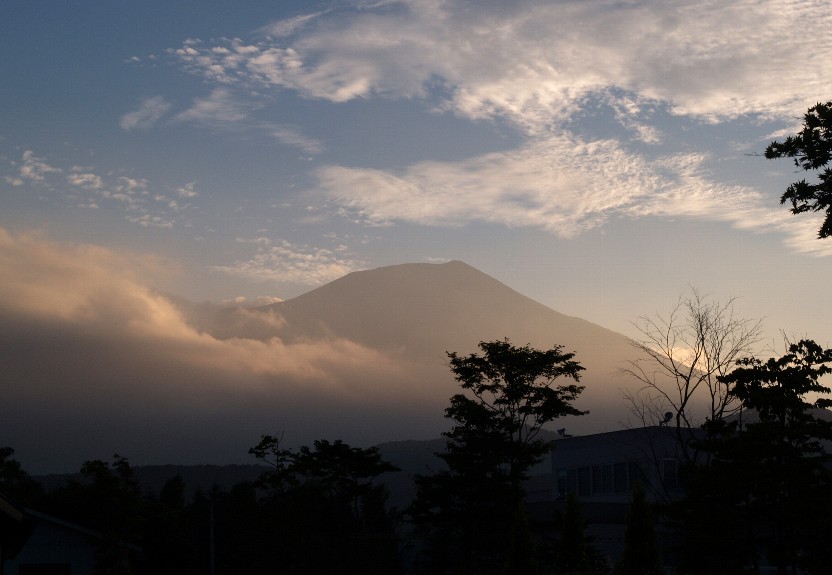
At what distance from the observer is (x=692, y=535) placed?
2548cm

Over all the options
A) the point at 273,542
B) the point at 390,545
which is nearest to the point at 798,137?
the point at 273,542

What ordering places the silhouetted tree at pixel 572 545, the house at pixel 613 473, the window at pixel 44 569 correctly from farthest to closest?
the house at pixel 613 473 → the silhouetted tree at pixel 572 545 → the window at pixel 44 569

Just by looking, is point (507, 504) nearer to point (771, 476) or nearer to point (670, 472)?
point (670, 472)

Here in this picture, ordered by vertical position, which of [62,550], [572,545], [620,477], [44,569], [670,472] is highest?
[670,472]

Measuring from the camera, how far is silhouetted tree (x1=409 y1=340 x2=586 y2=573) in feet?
132

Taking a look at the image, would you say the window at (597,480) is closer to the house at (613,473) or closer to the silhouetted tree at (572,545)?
the house at (613,473)

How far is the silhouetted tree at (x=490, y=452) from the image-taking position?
40.4 meters

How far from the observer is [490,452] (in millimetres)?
41812

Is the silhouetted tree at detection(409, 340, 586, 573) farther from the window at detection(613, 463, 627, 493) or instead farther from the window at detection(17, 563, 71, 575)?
the window at detection(17, 563, 71, 575)

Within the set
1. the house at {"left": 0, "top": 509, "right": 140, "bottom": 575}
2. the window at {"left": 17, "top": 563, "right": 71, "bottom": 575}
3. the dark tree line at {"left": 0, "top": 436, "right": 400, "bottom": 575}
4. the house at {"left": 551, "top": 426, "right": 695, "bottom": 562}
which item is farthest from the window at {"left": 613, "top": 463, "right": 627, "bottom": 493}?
the window at {"left": 17, "top": 563, "right": 71, "bottom": 575}

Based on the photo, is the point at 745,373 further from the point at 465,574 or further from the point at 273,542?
the point at 273,542

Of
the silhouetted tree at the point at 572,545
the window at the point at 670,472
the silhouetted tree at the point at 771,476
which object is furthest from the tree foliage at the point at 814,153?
the window at the point at 670,472

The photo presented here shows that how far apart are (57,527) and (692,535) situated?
20742mm

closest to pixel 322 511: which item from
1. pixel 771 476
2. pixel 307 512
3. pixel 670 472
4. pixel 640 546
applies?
pixel 307 512
